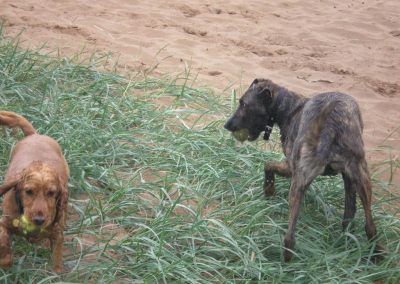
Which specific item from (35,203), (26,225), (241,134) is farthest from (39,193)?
(241,134)

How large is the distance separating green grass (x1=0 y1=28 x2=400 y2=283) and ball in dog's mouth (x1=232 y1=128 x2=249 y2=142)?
0.16m

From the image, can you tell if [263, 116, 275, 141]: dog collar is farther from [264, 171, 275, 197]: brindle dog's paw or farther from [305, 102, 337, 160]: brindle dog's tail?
[305, 102, 337, 160]: brindle dog's tail

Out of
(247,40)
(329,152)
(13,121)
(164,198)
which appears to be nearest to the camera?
(329,152)

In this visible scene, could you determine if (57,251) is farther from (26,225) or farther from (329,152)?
(329,152)

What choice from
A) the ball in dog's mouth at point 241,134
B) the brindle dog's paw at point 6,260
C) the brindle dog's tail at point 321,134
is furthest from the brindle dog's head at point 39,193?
the ball in dog's mouth at point 241,134

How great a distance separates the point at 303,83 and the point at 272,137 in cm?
157

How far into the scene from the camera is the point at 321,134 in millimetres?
4664

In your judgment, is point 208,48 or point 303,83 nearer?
point 303,83

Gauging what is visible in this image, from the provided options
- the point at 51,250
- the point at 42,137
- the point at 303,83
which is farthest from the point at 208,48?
the point at 51,250

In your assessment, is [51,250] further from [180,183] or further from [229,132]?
[229,132]

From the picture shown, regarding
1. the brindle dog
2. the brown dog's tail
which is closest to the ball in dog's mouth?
the brindle dog

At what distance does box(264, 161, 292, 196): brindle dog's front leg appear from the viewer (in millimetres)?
5336

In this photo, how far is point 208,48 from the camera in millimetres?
8797

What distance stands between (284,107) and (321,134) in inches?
39.7
